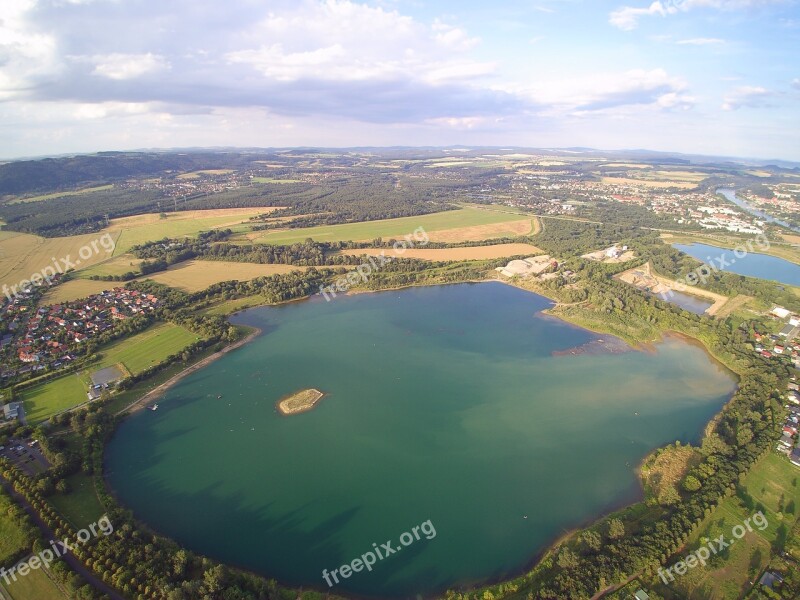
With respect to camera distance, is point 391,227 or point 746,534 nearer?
point 746,534

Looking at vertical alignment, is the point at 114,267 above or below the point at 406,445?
above

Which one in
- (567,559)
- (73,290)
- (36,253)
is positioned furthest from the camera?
(36,253)

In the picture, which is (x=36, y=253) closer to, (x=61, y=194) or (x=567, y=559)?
(x=61, y=194)

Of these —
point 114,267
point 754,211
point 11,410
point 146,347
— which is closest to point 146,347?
point 146,347

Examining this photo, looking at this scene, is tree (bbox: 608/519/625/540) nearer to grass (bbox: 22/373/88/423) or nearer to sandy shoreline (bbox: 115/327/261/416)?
sandy shoreline (bbox: 115/327/261/416)

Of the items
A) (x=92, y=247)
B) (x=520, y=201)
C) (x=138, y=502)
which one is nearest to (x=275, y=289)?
(x=138, y=502)

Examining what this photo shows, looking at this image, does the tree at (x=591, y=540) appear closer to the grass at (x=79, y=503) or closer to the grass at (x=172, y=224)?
the grass at (x=79, y=503)

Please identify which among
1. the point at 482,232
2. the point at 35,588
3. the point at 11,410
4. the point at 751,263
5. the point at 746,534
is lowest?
the point at 746,534
